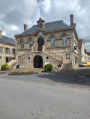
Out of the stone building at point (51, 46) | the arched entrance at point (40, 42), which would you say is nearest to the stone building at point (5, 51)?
the stone building at point (51, 46)

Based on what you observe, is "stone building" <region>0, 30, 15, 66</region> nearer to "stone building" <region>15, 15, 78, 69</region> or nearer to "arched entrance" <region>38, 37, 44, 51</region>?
"stone building" <region>15, 15, 78, 69</region>

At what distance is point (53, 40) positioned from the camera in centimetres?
2080

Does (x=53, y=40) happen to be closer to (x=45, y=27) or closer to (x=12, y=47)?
(x=45, y=27)

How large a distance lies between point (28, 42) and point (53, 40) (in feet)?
21.6

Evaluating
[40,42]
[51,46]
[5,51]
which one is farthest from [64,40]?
[5,51]

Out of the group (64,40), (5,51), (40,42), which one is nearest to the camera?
(64,40)

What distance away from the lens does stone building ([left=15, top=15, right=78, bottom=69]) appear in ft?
60.7

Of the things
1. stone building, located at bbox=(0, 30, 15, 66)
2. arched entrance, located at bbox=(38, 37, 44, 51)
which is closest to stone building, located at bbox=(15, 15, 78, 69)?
arched entrance, located at bbox=(38, 37, 44, 51)

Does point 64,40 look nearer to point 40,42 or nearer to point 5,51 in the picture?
point 40,42

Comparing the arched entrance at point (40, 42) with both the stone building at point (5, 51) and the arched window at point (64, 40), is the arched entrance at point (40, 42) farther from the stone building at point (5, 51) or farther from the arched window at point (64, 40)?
the stone building at point (5, 51)

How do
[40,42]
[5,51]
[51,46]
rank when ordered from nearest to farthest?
1. [51,46]
2. [40,42]
3. [5,51]

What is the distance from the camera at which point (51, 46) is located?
68.5 feet

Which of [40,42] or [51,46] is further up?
[40,42]

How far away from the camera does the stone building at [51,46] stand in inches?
729
